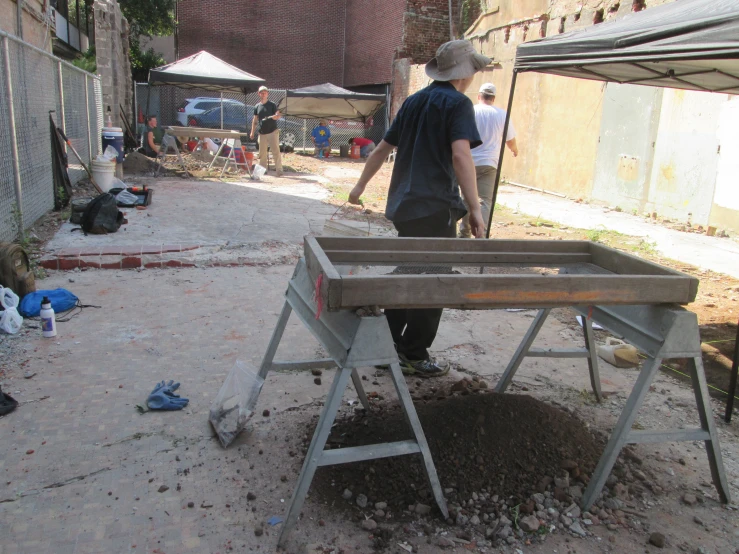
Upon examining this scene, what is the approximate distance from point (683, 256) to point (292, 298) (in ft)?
22.2

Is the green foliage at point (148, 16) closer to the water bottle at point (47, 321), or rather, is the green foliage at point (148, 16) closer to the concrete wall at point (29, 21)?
the concrete wall at point (29, 21)

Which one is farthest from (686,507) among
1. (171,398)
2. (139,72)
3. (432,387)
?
(139,72)

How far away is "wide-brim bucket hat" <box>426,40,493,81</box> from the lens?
12.0 feet

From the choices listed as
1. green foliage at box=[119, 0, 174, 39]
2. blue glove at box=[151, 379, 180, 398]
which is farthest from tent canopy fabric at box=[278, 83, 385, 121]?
blue glove at box=[151, 379, 180, 398]

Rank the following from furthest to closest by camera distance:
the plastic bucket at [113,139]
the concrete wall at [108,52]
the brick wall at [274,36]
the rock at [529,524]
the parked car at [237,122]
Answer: the brick wall at [274,36] → the parked car at [237,122] → the concrete wall at [108,52] → the plastic bucket at [113,139] → the rock at [529,524]

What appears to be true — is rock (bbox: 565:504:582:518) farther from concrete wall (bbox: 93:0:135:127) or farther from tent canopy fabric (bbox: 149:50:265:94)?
concrete wall (bbox: 93:0:135:127)

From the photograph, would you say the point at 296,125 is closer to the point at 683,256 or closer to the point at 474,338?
the point at 683,256

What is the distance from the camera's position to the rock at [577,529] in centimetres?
248

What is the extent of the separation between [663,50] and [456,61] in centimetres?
121

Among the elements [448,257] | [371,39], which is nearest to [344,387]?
[448,257]

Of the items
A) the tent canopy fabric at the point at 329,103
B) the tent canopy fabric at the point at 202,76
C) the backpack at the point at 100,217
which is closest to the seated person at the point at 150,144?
the tent canopy fabric at the point at 202,76

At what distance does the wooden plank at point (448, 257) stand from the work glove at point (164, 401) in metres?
1.20

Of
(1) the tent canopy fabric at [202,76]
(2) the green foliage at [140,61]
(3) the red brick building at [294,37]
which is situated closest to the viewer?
(1) the tent canopy fabric at [202,76]

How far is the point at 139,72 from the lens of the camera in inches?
1050
